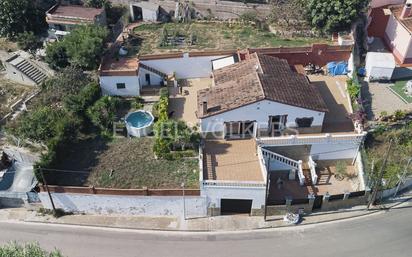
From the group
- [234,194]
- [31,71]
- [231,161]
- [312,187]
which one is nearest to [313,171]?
[312,187]

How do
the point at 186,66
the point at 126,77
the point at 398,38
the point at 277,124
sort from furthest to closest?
the point at 398,38 → the point at 186,66 → the point at 126,77 → the point at 277,124

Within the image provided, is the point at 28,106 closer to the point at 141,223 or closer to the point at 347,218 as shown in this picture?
the point at 141,223

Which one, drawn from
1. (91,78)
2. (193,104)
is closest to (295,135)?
(193,104)

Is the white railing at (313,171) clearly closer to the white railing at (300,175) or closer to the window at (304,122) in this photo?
the white railing at (300,175)

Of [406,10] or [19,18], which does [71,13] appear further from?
[406,10]

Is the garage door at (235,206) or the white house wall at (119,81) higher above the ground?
the white house wall at (119,81)

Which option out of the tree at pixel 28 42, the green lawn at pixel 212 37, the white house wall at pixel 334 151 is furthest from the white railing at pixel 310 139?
the tree at pixel 28 42
